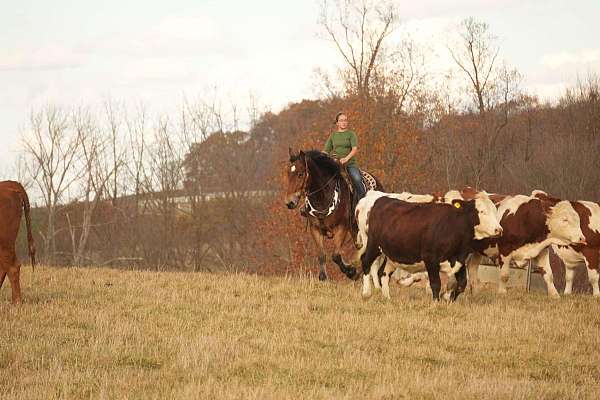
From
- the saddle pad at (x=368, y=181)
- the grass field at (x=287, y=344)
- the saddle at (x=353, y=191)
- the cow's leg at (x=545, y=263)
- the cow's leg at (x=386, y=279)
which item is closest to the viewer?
the grass field at (x=287, y=344)

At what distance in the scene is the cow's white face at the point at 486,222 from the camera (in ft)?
39.9

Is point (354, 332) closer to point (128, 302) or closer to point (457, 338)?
point (457, 338)

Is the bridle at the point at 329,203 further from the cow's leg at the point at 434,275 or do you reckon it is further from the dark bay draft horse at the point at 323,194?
the cow's leg at the point at 434,275

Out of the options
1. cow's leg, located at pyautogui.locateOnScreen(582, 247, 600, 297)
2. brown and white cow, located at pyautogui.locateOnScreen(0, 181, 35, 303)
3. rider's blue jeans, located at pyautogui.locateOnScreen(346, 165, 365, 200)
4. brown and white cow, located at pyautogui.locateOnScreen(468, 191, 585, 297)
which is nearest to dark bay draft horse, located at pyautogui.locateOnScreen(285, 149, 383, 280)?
rider's blue jeans, located at pyautogui.locateOnScreen(346, 165, 365, 200)

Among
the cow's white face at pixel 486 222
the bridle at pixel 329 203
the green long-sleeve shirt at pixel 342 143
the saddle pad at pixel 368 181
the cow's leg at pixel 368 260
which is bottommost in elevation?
the cow's leg at pixel 368 260

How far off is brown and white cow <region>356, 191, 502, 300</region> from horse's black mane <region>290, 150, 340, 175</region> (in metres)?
1.56

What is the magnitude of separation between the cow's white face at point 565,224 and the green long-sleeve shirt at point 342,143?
3.52 meters

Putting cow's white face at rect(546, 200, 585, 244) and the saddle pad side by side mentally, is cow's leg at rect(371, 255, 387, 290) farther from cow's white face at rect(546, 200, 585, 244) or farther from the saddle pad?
cow's white face at rect(546, 200, 585, 244)

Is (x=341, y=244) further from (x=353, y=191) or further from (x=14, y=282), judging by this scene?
(x=14, y=282)

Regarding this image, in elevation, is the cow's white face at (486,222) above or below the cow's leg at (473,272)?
above

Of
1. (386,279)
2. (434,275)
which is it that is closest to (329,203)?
(386,279)

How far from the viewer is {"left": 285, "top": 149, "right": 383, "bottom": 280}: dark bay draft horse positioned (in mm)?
13773

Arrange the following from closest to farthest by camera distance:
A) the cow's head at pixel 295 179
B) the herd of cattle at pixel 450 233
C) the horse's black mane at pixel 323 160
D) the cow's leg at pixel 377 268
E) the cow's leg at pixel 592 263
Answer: the herd of cattle at pixel 450 233 < the cow's leg at pixel 377 268 < the cow's head at pixel 295 179 < the horse's black mane at pixel 323 160 < the cow's leg at pixel 592 263

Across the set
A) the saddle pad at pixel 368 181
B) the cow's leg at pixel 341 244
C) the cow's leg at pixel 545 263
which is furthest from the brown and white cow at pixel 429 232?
the cow's leg at pixel 545 263
